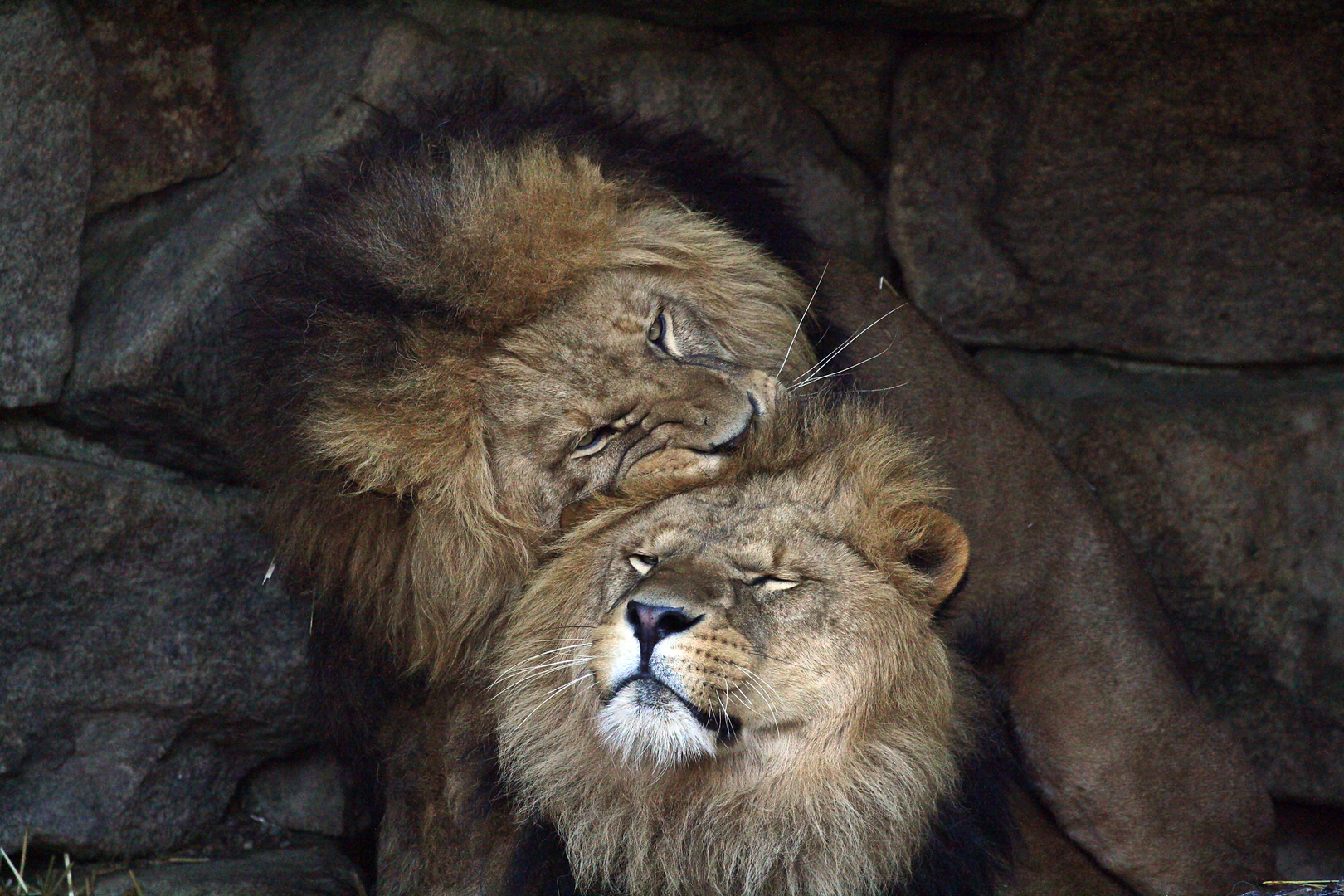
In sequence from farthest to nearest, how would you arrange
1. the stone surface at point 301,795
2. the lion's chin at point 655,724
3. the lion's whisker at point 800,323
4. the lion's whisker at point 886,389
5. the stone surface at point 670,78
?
the stone surface at point 301,795 → the stone surface at point 670,78 → the lion's whisker at point 886,389 → the lion's whisker at point 800,323 → the lion's chin at point 655,724

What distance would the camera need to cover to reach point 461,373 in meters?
2.57

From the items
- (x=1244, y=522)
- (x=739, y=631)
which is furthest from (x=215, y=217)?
(x=1244, y=522)

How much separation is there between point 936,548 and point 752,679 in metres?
0.47

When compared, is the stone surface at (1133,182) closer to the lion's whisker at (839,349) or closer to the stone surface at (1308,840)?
the lion's whisker at (839,349)

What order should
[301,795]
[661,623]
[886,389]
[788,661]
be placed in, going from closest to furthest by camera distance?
[661,623] < [788,661] < [886,389] < [301,795]

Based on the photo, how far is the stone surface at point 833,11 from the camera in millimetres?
3287

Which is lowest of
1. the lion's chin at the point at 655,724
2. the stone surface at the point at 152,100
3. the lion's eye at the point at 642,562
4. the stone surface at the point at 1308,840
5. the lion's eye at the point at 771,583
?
the stone surface at the point at 1308,840

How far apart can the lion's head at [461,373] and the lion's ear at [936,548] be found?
14.3 inches

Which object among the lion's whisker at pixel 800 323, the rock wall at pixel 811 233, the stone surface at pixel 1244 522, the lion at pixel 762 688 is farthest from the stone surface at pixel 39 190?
the stone surface at pixel 1244 522

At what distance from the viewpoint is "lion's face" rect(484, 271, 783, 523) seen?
2.53 m

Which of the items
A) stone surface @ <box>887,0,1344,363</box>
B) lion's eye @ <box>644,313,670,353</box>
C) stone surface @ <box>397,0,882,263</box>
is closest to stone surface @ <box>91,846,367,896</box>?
lion's eye @ <box>644,313,670,353</box>

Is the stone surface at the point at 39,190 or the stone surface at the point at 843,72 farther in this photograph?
the stone surface at the point at 843,72

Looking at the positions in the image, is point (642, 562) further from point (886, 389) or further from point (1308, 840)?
point (1308, 840)

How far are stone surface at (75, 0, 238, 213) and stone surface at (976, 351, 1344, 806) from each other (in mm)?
2269
